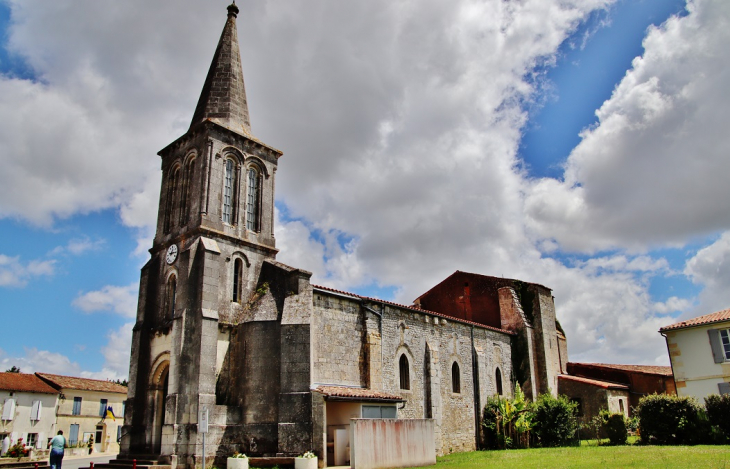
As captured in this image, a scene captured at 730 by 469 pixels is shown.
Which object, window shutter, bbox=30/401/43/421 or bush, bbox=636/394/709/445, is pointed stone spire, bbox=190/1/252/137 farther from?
window shutter, bbox=30/401/43/421

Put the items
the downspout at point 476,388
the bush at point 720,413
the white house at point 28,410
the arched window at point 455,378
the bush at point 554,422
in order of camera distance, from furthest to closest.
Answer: the white house at point 28,410 < the downspout at point 476,388 < the arched window at point 455,378 < the bush at point 554,422 < the bush at point 720,413

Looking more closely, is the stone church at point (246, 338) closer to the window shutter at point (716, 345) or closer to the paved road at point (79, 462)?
the paved road at point (79, 462)

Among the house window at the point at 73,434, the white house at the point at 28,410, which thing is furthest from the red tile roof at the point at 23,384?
the house window at the point at 73,434

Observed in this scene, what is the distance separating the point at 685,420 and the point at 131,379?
76.0ft

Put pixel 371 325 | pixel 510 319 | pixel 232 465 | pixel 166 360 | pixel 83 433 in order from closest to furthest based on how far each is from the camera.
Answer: pixel 232 465 < pixel 166 360 < pixel 371 325 < pixel 510 319 < pixel 83 433

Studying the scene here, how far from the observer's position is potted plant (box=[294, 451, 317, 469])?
18406mm

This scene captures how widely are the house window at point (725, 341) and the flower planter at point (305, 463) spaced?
21164 millimetres

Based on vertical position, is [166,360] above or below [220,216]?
below

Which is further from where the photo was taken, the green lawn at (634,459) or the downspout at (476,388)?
the downspout at (476,388)

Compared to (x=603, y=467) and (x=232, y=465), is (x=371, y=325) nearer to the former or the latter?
(x=232, y=465)

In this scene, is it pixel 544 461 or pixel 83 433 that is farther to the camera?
pixel 83 433

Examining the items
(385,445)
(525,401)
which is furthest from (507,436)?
(385,445)

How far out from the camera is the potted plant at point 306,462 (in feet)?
60.4

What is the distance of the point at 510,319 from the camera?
34.8 m
